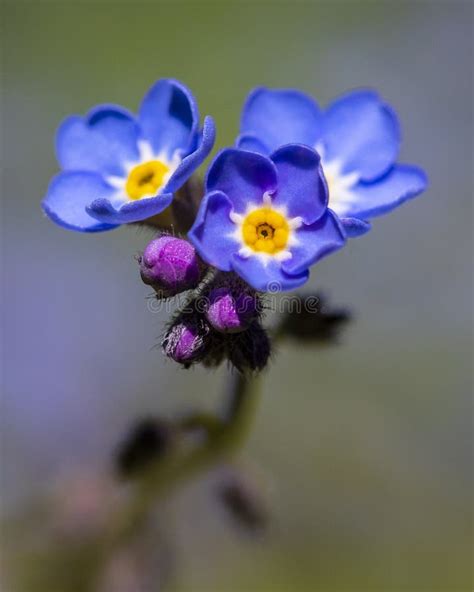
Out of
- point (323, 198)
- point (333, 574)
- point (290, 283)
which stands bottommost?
point (333, 574)

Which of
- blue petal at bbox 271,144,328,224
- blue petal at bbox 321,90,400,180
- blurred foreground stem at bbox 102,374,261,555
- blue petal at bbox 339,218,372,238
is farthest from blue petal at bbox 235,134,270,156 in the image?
blurred foreground stem at bbox 102,374,261,555

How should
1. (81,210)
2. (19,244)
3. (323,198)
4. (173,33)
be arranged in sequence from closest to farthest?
(323,198)
(81,210)
(19,244)
(173,33)

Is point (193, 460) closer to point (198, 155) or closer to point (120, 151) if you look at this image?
point (120, 151)

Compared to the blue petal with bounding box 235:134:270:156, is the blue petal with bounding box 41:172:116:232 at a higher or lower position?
lower

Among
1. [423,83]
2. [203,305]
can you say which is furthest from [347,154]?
[423,83]

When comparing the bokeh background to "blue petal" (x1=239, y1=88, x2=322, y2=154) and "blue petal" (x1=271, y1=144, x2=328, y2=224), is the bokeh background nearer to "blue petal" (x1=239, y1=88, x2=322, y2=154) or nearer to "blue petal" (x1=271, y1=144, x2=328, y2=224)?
"blue petal" (x1=239, y1=88, x2=322, y2=154)

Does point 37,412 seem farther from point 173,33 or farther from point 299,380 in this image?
point 173,33
